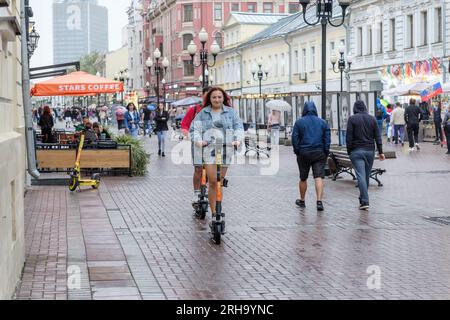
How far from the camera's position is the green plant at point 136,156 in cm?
2020

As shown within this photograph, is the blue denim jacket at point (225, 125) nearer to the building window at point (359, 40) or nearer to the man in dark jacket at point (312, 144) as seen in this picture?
the man in dark jacket at point (312, 144)

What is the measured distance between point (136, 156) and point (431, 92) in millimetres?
21224

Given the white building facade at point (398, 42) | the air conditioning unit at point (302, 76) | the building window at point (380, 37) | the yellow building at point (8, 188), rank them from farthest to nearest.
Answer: the air conditioning unit at point (302, 76) < the building window at point (380, 37) < the white building facade at point (398, 42) < the yellow building at point (8, 188)

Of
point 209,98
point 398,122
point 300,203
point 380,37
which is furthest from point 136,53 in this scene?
point 209,98

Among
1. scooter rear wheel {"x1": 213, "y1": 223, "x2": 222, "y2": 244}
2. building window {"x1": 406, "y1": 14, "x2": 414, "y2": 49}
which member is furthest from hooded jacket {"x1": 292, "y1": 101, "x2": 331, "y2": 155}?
building window {"x1": 406, "y1": 14, "x2": 414, "y2": 49}

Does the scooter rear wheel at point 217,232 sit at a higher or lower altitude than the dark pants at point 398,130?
lower

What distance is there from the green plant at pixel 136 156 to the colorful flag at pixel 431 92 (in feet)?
65.0

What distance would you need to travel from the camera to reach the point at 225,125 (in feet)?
36.4

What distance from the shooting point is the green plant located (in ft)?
66.3

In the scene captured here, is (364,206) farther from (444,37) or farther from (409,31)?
(409,31)

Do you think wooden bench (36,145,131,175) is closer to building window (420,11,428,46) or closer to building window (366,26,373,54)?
building window (420,11,428,46)

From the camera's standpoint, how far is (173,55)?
108m

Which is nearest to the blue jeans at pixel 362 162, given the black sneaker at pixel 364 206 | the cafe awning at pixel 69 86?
the black sneaker at pixel 364 206
